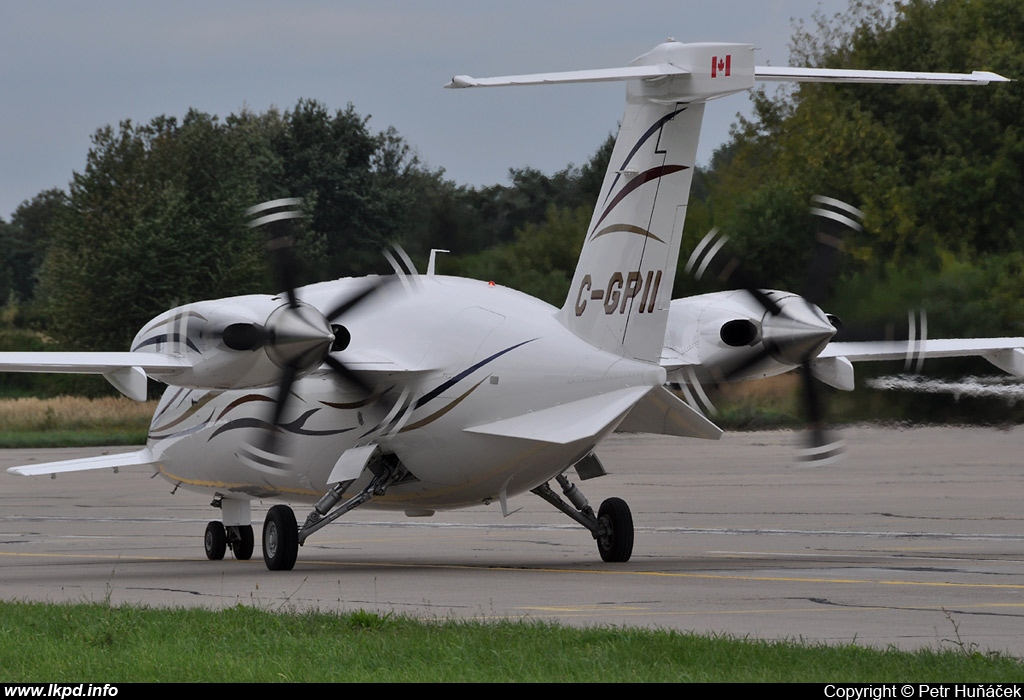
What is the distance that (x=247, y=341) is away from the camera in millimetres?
18547

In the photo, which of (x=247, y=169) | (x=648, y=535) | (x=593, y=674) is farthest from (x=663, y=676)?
(x=247, y=169)

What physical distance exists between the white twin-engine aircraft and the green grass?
5516 millimetres

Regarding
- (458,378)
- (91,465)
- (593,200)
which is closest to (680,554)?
(458,378)

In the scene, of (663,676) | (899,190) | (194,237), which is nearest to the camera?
(663,676)

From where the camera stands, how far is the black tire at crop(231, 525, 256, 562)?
24547mm

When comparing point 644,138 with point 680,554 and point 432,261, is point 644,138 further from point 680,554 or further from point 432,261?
point 680,554

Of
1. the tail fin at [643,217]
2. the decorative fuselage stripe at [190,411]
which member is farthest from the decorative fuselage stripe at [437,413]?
the decorative fuselage stripe at [190,411]

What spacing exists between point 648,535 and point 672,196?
8.74m

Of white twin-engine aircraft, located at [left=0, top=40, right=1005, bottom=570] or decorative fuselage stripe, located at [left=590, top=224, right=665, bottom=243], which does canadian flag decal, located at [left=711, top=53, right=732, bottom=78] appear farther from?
decorative fuselage stripe, located at [left=590, top=224, right=665, bottom=243]

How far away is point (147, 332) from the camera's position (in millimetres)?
20391

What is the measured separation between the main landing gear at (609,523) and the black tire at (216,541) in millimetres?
5783

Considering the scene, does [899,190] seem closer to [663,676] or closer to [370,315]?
[370,315]

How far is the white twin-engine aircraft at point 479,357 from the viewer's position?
18.6 metres

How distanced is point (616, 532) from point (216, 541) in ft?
23.3
